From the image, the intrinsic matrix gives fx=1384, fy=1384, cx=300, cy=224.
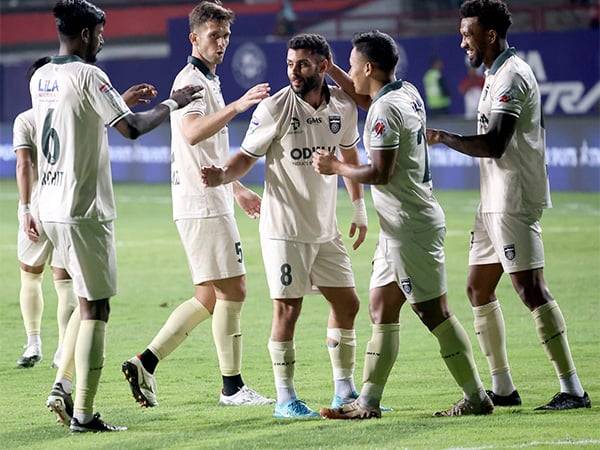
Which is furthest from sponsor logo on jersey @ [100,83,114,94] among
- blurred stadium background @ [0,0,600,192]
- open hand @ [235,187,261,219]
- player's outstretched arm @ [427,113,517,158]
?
blurred stadium background @ [0,0,600,192]

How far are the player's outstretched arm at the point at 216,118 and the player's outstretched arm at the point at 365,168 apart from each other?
55 cm

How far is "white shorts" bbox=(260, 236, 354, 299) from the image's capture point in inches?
305

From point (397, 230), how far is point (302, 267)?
2.12 feet

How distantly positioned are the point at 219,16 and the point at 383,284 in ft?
6.44

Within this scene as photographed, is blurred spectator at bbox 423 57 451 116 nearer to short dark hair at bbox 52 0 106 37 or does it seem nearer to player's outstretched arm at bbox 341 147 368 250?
player's outstretched arm at bbox 341 147 368 250

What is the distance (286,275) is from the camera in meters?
7.73

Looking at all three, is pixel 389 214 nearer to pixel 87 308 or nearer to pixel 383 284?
pixel 383 284

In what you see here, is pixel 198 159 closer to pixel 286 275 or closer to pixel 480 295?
pixel 286 275

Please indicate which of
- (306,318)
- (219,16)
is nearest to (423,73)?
(306,318)

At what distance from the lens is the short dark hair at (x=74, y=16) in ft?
23.7

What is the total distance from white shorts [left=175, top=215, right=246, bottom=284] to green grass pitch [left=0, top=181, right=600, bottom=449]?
78 cm

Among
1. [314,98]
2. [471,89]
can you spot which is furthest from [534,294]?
[471,89]

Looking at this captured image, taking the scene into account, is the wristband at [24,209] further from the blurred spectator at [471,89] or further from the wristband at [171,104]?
the blurred spectator at [471,89]

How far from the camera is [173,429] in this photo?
742 cm
